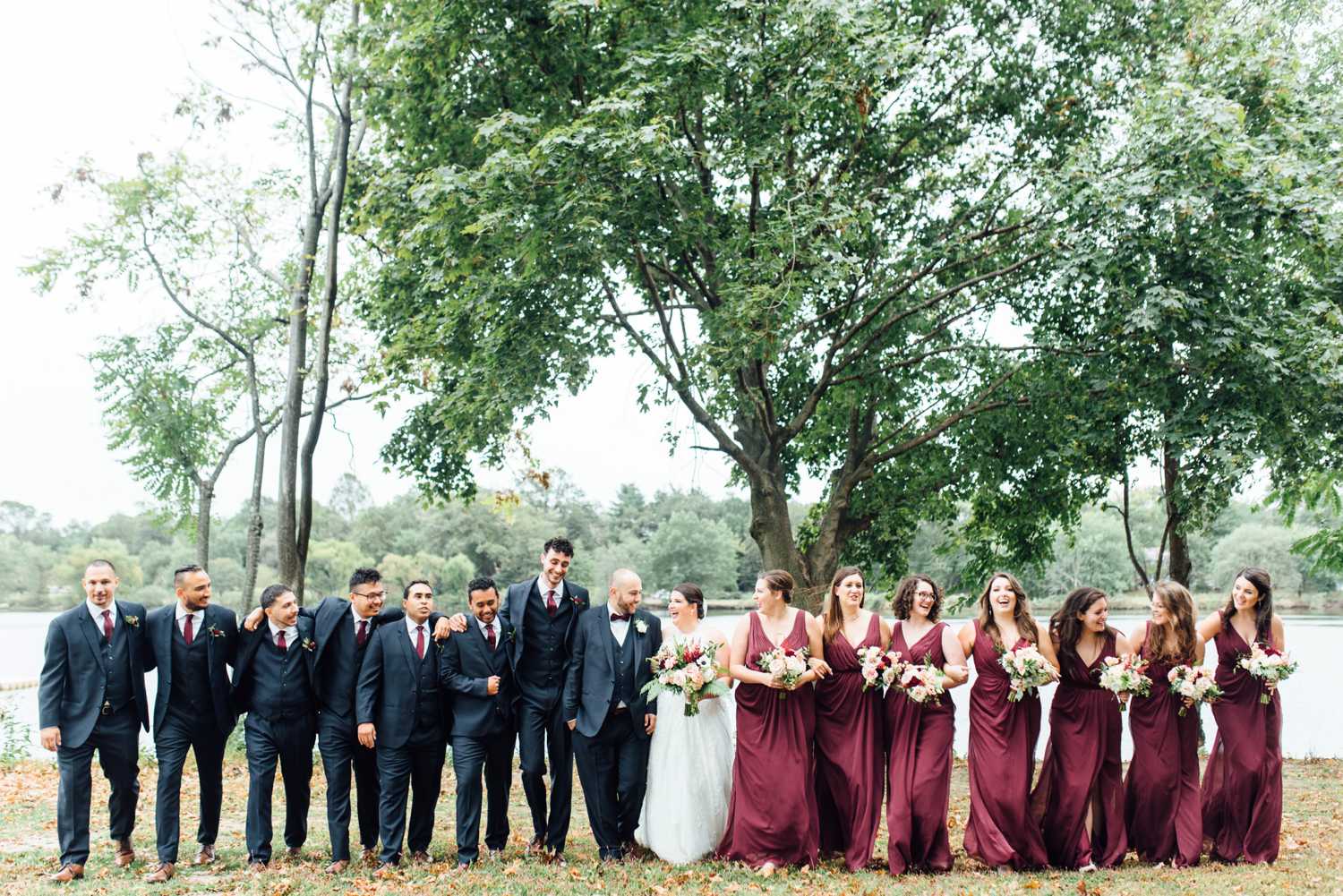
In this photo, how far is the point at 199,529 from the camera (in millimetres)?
25688

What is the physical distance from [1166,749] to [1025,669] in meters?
1.37

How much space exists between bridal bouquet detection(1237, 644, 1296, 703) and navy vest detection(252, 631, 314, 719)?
6.71 meters

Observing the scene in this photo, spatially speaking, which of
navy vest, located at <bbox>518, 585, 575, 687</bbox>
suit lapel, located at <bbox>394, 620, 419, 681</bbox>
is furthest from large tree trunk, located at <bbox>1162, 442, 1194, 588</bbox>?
suit lapel, located at <bbox>394, 620, 419, 681</bbox>

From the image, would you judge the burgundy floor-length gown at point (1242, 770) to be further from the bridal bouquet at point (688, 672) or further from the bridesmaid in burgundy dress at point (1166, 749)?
the bridal bouquet at point (688, 672)

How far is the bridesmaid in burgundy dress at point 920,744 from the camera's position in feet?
25.3

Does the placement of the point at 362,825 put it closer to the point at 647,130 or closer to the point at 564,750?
the point at 564,750

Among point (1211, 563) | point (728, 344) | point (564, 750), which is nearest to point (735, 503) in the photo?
point (1211, 563)

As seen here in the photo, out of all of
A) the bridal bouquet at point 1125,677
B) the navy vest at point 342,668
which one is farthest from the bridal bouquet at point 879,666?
the navy vest at point 342,668

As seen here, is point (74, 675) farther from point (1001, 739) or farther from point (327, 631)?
point (1001, 739)

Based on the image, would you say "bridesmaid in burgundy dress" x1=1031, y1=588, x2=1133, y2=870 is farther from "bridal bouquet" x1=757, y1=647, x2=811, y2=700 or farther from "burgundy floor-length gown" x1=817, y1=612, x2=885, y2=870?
"bridal bouquet" x1=757, y1=647, x2=811, y2=700

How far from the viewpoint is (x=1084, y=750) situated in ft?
25.9

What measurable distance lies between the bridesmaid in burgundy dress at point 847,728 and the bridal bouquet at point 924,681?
279mm

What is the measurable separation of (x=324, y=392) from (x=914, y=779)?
39.2 feet

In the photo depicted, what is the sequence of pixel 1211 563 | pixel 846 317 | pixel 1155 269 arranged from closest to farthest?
pixel 1155 269 → pixel 846 317 → pixel 1211 563
